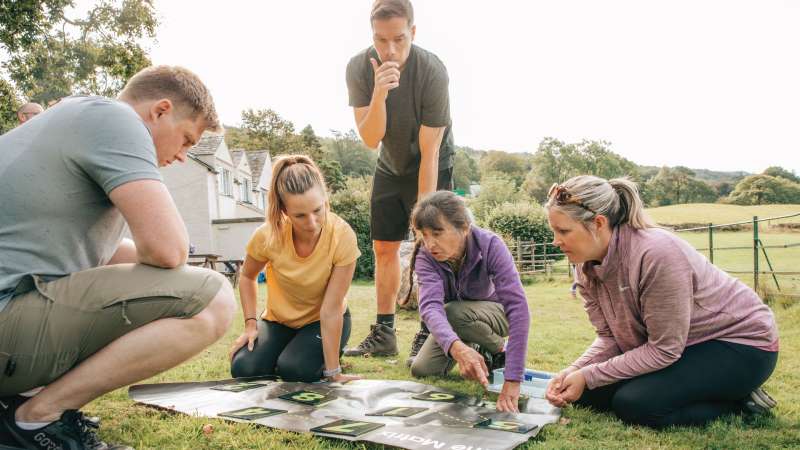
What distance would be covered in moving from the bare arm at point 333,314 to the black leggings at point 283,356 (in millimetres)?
109

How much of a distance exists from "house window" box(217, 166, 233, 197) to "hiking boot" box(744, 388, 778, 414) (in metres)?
28.3

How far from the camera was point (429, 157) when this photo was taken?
4.32 meters

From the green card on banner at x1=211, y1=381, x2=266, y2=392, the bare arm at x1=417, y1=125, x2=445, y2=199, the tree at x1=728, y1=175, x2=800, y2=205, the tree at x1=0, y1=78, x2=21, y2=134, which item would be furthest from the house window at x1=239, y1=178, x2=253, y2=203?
the tree at x1=728, y1=175, x2=800, y2=205

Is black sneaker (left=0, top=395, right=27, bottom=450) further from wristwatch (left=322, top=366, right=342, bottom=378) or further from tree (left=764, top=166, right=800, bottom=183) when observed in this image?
tree (left=764, top=166, right=800, bottom=183)

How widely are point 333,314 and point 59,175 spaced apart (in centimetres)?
182

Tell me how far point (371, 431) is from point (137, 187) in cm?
134

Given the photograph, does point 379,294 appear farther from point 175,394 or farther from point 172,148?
point 172,148

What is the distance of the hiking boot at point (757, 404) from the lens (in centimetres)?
282

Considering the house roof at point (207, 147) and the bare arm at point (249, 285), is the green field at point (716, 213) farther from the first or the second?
the bare arm at point (249, 285)

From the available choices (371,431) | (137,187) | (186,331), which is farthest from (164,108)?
(371,431)

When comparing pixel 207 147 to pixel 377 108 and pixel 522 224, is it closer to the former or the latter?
pixel 522 224

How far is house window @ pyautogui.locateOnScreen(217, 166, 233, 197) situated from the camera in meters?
29.8

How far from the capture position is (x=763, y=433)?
8.50 ft

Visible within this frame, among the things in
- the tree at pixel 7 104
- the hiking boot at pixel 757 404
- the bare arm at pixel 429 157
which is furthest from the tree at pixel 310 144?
the hiking boot at pixel 757 404
